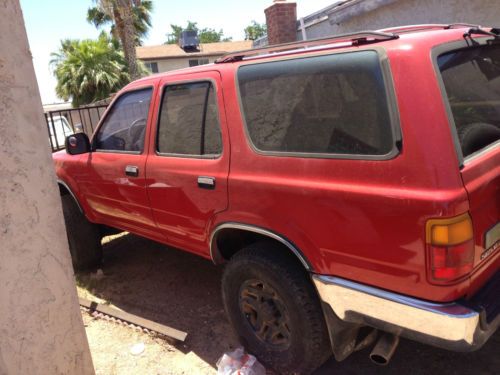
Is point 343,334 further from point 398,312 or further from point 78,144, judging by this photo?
point 78,144

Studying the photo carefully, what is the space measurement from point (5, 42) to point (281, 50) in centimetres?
144

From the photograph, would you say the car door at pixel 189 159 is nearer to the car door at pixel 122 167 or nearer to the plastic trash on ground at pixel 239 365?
the car door at pixel 122 167

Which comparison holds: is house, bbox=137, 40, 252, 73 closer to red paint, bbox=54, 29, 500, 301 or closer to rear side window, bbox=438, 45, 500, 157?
red paint, bbox=54, 29, 500, 301

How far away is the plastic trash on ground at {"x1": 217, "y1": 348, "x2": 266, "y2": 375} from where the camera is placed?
8.82 feet

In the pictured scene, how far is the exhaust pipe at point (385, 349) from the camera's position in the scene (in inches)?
87.0

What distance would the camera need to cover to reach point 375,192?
197 cm

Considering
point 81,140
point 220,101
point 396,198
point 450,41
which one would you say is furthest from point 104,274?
point 450,41

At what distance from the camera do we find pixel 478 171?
6.30ft

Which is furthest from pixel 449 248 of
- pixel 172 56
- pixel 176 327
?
pixel 172 56

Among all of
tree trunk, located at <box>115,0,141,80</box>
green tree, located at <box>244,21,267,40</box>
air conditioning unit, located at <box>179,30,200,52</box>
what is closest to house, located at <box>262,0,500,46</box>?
tree trunk, located at <box>115,0,141,80</box>

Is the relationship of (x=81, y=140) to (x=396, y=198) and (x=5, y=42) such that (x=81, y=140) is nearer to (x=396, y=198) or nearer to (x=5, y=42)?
(x=5, y=42)

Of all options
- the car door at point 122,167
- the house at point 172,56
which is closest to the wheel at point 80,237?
the car door at point 122,167

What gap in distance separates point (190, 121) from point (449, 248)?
1.86m

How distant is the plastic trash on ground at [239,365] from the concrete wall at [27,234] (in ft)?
3.03
